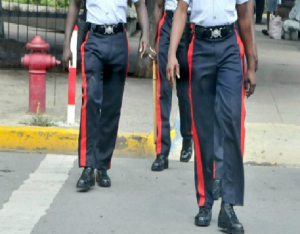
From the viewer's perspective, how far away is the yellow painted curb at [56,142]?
339 inches

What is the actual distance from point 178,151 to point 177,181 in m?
1.22

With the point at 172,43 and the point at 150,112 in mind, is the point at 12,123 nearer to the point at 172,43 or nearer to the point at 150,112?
the point at 150,112

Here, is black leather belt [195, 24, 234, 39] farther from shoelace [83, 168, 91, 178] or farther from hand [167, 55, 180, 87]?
shoelace [83, 168, 91, 178]

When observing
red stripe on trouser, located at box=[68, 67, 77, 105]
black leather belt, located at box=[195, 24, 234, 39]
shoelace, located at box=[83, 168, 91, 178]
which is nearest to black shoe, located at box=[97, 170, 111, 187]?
shoelace, located at box=[83, 168, 91, 178]

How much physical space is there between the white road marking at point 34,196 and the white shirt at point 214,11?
184cm

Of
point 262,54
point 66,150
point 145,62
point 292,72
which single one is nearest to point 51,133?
point 66,150

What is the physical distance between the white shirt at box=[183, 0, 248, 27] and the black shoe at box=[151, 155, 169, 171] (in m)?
2.35

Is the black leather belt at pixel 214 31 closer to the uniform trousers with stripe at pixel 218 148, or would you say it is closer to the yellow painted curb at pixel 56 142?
the uniform trousers with stripe at pixel 218 148

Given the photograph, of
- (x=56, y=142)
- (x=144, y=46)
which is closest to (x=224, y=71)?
(x=144, y=46)

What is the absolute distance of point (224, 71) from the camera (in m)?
5.84

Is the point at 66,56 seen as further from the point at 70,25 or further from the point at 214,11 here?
the point at 214,11

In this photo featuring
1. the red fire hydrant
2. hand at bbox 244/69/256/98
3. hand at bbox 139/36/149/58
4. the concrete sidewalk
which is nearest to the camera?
hand at bbox 244/69/256/98

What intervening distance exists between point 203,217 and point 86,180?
1.31 metres

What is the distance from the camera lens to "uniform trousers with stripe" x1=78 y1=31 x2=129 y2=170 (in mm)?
6965
